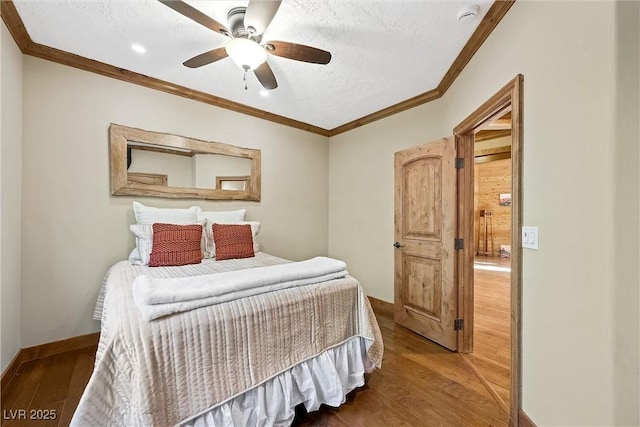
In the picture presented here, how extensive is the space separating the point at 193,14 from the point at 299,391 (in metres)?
2.29

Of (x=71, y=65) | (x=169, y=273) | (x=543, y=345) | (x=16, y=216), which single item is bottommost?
(x=543, y=345)

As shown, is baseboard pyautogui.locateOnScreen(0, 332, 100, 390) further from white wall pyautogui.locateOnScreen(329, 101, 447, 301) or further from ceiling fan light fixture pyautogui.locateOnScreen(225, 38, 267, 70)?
white wall pyautogui.locateOnScreen(329, 101, 447, 301)

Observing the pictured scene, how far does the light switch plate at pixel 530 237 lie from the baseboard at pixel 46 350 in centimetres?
344

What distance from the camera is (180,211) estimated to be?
8.60ft

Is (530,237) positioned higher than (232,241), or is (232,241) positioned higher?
(530,237)

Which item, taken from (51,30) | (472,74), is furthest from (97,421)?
(472,74)

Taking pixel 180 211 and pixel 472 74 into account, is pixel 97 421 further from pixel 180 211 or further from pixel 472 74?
pixel 472 74

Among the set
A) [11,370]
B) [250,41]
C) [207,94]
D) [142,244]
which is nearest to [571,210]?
[250,41]

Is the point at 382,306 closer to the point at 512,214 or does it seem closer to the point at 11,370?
the point at 512,214

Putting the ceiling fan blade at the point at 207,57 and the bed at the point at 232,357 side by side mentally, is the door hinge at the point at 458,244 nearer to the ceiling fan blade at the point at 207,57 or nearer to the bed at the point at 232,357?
the bed at the point at 232,357

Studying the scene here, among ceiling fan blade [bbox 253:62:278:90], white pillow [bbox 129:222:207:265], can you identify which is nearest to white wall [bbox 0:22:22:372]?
white pillow [bbox 129:222:207:265]

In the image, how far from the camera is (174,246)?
7.44 feet

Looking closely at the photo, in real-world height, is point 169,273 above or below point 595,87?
below

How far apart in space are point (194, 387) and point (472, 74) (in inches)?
111
